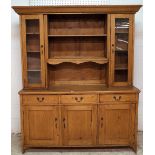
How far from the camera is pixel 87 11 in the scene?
8.55ft

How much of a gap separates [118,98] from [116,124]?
1.18ft

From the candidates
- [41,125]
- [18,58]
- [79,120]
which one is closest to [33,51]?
[18,58]

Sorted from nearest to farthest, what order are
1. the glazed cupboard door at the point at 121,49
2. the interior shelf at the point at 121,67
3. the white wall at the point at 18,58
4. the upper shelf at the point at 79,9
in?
the upper shelf at the point at 79,9 < the glazed cupboard door at the point at 121,49 < the interior shelf at the point at 121,67 < the white wall at the point at 18,58

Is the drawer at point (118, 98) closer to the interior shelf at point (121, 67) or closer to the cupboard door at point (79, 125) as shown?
the cupboard door at point (79, 125)

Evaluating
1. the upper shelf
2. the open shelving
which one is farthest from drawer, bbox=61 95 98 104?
the upper shelf

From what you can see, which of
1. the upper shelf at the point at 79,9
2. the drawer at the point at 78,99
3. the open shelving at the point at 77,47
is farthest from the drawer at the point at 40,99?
the upper shelf at the point at 79,9

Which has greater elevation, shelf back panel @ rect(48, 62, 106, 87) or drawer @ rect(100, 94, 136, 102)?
shelf back panel @ rect(48, 62, 106, 87)

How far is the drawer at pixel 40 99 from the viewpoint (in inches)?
101

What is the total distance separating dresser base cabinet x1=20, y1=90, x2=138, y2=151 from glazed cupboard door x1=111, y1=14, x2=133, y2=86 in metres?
0.30

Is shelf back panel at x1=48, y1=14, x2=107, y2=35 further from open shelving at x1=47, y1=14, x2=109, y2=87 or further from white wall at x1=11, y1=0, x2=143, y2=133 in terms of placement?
white wall at x1=11, y1=0, x2=143, y2=133

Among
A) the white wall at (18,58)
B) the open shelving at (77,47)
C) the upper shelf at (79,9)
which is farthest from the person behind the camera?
the white wall at (18,58)

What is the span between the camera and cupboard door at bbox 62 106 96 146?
258 centimetres

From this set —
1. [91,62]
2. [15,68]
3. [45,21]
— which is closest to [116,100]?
[91,62]

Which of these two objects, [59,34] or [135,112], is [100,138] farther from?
[59,34]
